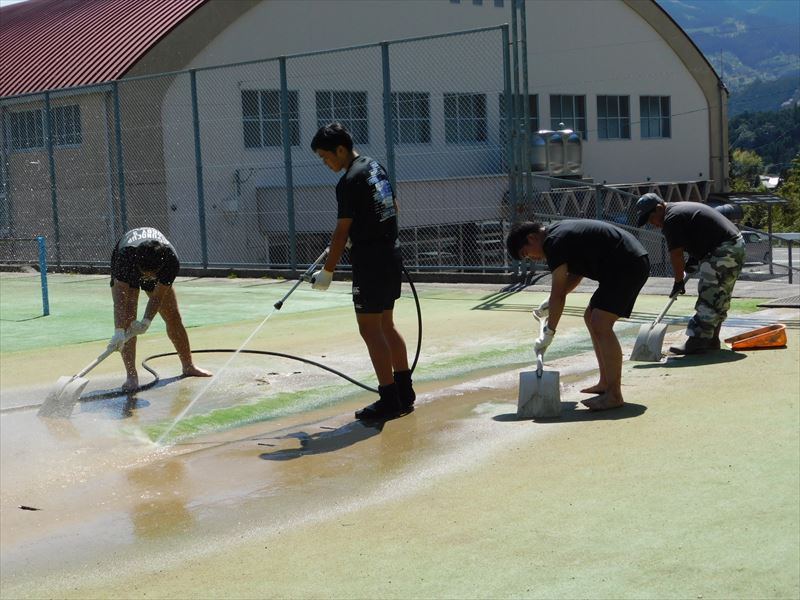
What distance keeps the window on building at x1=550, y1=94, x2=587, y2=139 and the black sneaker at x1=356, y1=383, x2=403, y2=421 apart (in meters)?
27.8

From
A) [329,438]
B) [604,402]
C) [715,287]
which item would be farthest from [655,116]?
[329,438]

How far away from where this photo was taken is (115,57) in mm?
24750

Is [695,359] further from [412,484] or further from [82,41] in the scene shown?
[82,41]


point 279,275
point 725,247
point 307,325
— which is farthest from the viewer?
point 279,275

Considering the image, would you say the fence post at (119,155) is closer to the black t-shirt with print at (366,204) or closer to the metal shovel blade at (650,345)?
the metal shovel blade at (650,345)

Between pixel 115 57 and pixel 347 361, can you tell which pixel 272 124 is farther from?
pixel 347 361

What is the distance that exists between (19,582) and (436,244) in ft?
59.7

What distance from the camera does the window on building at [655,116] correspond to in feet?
125

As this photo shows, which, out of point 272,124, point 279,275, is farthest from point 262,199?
point 279,275

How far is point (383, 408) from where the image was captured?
7.38m

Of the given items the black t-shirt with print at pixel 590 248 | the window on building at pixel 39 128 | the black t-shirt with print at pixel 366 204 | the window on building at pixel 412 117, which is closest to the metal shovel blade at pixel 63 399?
the black t-shirt with print at pixel 366 204

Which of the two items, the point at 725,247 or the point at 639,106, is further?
the point at 639,106

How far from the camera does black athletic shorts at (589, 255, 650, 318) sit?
284 inches

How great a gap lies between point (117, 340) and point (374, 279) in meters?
1.91
